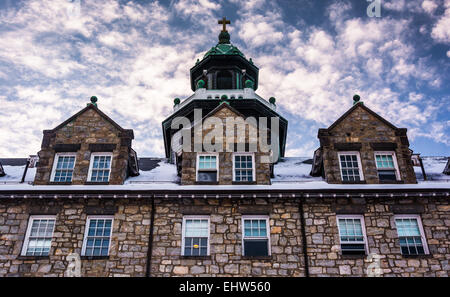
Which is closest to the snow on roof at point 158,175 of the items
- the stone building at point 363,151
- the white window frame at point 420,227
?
the stone building at point 363,151

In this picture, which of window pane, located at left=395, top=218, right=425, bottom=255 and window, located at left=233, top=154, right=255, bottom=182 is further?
window, located at left=233, top=154, right=255, bottom=182

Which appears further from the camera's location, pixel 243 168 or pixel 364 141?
pixel 364 141

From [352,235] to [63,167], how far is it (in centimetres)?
1117

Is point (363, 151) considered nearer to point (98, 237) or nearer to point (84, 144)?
point (98, 237)

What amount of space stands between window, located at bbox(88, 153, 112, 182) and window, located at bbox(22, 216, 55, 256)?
2.17 meters

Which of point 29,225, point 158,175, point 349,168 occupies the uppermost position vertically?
point 158,175

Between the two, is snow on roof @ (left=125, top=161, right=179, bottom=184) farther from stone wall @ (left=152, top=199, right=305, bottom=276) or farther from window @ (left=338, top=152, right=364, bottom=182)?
window @ (left=338, top=152, right=364, bottom=182)

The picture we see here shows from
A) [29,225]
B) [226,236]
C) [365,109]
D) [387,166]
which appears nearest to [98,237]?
[29,225]

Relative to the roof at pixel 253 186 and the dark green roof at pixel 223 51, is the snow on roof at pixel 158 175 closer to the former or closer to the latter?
the roof at pixel 253 186

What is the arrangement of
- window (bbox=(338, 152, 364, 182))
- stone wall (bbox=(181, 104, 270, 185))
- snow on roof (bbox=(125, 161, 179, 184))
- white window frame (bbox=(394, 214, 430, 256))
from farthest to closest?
snow on roof (bbox=(125, 161, 179, 184)), window (bbox=(338, 152, 364, 182)), stone wall (bbox=(181, 104, 270, 185)), white window frame (bbox=(394, 214, 430, 256))

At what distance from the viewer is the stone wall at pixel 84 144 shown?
620 inches

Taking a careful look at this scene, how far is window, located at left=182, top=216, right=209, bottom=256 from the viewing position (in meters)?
13.9

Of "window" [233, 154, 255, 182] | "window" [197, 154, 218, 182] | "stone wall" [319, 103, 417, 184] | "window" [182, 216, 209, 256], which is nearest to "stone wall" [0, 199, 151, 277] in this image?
"window" [182, 216, 209, 256]

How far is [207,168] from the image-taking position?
1600 centimetres
